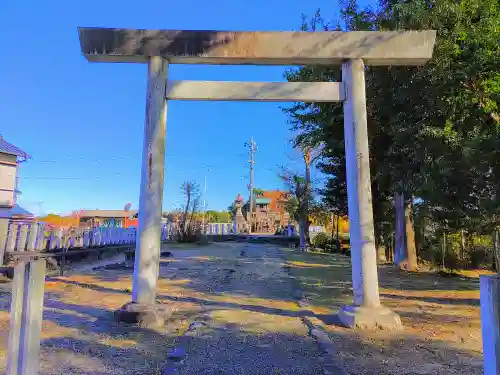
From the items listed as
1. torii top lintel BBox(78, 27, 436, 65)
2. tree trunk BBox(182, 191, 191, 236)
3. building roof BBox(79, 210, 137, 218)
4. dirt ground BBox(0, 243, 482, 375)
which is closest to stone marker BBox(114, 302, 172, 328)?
dirt ground BBox(0, 243, 482, 375)

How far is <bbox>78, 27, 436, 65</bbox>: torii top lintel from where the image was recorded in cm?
545

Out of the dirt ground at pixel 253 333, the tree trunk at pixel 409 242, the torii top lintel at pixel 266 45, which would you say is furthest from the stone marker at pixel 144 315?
the tree trunk at pixel 409 242

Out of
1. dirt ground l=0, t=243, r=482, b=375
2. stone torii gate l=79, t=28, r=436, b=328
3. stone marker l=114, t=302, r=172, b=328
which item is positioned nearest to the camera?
dirt ground l=0, t=243, r=482, b=375

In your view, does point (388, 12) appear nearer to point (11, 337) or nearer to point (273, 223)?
point (11, 337)

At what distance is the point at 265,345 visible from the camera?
4.18 meters

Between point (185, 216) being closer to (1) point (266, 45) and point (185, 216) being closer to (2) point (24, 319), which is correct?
(1) point (266, 45)

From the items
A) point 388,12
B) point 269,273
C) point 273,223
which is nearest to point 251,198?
point 273,223

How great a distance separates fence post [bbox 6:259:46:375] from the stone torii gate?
9.25ft

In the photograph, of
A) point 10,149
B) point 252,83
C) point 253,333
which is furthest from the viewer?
point 10,149

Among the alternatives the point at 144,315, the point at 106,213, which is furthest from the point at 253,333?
the point at 106,213

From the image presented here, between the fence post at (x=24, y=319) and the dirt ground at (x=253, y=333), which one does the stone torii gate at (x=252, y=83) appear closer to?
the dirt ground at (x=253, y=333)

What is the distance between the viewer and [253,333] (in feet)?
15.3

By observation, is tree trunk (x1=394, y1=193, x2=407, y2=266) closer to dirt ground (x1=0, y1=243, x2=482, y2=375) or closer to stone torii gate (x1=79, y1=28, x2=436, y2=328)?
dirt ground (x1=0, y1=243, x2=482, y2=375)

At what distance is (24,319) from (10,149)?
908 inches
